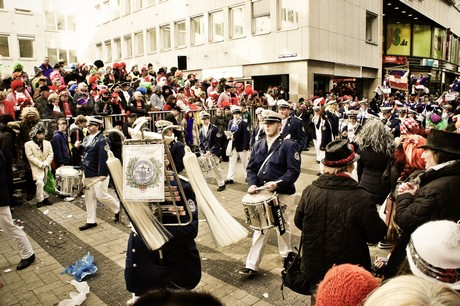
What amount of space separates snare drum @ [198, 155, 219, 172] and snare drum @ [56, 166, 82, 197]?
119 inches

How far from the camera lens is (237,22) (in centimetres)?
2659

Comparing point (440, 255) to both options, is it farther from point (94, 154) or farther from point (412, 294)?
point (94, 154)

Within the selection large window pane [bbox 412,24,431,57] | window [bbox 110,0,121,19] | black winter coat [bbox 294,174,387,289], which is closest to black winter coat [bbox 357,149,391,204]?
black winter coat [bbox 294,174,387,289]

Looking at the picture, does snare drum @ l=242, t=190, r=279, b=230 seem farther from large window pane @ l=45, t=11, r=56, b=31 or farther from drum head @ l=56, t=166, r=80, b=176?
large window pane @ l=45, t=11, r=56, b=31

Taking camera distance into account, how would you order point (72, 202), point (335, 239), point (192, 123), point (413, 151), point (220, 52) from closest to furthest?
point (335, 239) → point (413, 151) → point (72, 202) → point (192, 123) → point (220, 52)

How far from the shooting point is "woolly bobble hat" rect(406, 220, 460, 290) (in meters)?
1.82

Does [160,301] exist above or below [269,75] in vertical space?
below

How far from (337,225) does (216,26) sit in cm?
2679

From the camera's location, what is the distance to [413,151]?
4219mm

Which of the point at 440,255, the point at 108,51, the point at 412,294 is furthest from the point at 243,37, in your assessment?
the point at 412,294

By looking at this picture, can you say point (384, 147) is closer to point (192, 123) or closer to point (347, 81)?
point (192, 123)

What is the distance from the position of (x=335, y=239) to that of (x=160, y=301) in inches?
94.5

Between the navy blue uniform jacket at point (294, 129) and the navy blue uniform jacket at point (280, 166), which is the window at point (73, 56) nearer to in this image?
the navy blue uniform jacket at point (294, 129)

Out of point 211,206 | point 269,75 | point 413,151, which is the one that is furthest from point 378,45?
point 211,206
